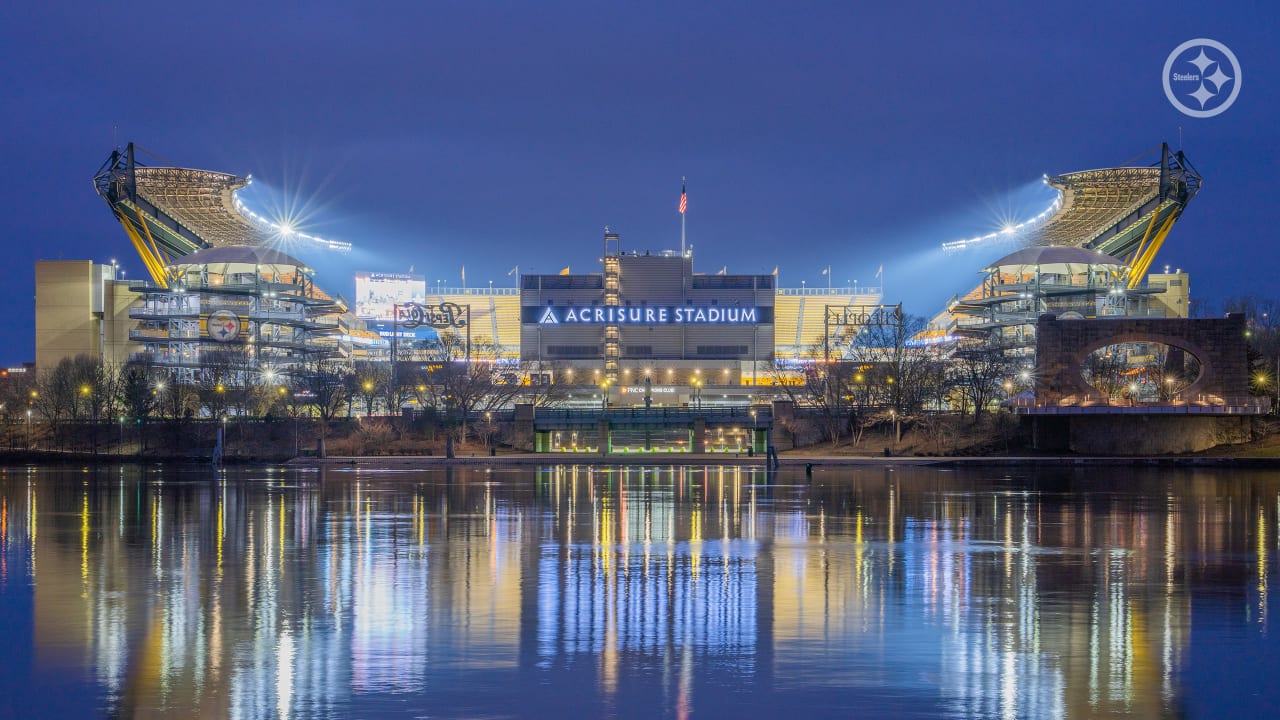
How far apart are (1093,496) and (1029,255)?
9245 cm

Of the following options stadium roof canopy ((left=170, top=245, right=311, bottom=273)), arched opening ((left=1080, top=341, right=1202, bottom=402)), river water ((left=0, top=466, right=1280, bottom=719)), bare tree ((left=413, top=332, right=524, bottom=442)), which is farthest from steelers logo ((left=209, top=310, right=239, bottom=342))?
river water ((left=0, top=466, right=1280, bottom=719))

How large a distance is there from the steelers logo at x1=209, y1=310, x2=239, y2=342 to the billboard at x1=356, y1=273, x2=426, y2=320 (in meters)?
43.4

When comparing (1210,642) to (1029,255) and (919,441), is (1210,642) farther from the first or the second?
(1029,255)

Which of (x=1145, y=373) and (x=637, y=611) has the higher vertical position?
(x=1145, y=373)

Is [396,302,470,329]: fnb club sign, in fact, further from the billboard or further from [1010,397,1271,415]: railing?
[1010,397,1271,415]: railing

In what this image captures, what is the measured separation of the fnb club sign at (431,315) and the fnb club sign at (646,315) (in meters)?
20.3

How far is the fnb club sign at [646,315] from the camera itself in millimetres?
141250

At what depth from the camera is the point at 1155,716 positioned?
15086mm

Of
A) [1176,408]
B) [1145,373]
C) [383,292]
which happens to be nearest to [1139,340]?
[1176,408]

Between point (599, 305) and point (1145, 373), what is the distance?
61767 millimetres

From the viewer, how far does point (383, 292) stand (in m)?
176

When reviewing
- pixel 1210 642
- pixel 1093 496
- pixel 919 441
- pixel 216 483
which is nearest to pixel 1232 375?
pixel 919 441

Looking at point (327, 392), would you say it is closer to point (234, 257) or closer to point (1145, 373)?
point (234, 257)

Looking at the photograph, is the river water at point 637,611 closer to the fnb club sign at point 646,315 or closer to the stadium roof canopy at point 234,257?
the stadium roof canopy at point 234,257
